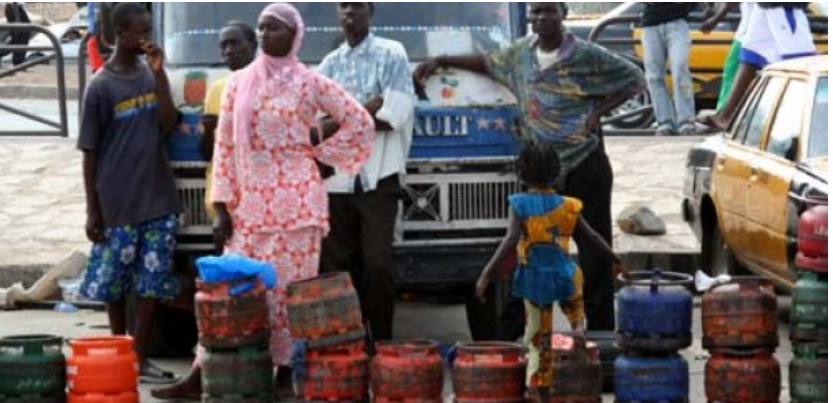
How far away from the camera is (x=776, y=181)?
11227 millimetres

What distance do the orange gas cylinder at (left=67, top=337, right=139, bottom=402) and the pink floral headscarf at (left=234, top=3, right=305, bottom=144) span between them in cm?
115

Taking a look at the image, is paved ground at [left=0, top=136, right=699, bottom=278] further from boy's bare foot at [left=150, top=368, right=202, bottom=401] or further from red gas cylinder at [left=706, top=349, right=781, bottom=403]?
red gas cylinder at [left=706, top=349, right=781, bottom=403]

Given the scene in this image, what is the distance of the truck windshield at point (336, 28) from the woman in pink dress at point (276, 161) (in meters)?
1.80

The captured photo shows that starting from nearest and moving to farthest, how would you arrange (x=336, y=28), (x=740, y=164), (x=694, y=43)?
(x=336, y=28)
(x=740, y=164)
(x=694, y=43)

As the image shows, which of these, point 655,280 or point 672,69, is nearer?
point 655,280

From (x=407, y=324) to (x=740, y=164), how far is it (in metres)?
2.08

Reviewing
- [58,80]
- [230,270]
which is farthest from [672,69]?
[230,270]

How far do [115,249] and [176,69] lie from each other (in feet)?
4.81

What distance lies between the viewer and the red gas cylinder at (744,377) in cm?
848

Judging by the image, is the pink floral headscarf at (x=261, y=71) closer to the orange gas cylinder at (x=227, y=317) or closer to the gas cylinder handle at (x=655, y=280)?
the orange gas cylinder at (x=227, y=317)

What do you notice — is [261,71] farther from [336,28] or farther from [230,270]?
[336,28]

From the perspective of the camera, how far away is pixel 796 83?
38.5 ft

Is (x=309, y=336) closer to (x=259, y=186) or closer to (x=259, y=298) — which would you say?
(x=259, y=298)

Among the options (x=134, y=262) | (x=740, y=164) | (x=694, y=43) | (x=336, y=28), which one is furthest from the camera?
(x=694, y=43)
